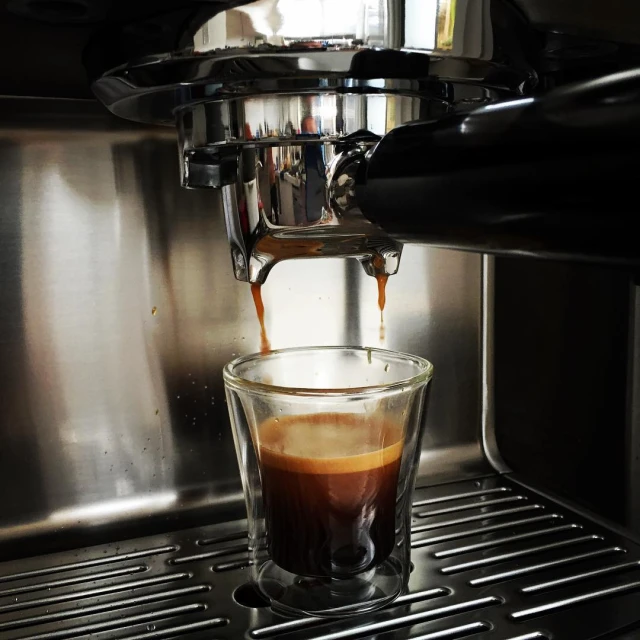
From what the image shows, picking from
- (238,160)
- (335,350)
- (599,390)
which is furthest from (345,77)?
(599,390)

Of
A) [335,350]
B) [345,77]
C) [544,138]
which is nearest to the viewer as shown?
[544,138]

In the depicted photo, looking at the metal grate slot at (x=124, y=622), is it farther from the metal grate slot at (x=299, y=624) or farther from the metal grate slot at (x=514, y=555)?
the metal grate slot at (x=514, y=555)

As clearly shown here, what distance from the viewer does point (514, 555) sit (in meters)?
0.43

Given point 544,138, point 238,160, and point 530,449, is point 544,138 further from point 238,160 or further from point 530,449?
Answer: point 530,449

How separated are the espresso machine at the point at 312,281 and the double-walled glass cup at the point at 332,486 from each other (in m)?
0.02

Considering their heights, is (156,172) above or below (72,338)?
above

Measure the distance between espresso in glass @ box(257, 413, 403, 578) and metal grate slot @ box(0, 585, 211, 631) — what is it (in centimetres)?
6

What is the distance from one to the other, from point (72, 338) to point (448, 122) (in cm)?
32

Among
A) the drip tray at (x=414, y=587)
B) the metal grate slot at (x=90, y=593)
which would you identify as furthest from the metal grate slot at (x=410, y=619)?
the metal grate slot at (x=90, y=593)

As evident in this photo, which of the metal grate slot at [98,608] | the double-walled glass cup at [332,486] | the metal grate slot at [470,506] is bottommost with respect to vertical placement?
the metal grate slot at [470,506]

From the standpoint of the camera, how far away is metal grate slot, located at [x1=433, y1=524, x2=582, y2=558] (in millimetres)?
435

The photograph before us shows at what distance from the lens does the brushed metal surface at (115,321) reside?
0.46 metres

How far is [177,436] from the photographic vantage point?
0.51 m

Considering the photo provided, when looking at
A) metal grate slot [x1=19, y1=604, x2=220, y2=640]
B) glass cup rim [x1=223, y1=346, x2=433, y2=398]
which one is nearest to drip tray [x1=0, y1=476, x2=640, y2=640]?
metal grate slot [x1=19, y1=604, x2=220, y2=640]
